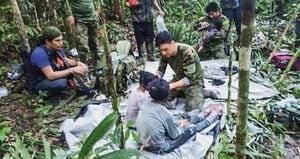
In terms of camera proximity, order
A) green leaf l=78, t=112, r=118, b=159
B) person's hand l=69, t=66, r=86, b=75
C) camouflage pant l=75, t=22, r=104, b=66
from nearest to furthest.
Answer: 1. green leaf l=78, t=112, r=118, b=159
2. person's hand l=69, t=66, r=86, b=75
3. camouflage pant l=75, t=22, r=104, b=66

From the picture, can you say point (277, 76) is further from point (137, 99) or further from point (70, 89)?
point (70, 89)

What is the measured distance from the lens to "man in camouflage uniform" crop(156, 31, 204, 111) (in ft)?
16.0

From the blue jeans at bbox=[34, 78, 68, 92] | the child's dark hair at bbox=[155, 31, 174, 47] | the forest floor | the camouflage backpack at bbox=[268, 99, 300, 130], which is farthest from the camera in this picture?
the blue jeans at bbox=[34, 78, 68, 92]

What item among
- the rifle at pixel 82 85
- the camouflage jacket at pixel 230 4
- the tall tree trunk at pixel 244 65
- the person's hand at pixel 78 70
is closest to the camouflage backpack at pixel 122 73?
the rifle at pixel 82 85

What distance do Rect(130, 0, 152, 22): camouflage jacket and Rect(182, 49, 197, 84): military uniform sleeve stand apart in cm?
190

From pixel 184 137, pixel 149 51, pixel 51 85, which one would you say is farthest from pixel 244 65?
pixel 149 51

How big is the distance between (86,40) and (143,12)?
3.56ft

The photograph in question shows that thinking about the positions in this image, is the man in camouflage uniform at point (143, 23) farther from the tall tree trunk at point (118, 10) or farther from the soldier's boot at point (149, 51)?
the tall tree trunk at point (118, 10)

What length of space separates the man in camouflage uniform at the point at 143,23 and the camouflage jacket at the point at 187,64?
1.63 metres

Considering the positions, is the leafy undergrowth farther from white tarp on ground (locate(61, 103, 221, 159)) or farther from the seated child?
the seated child

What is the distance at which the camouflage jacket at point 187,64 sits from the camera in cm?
490

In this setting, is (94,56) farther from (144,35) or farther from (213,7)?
(213,7)

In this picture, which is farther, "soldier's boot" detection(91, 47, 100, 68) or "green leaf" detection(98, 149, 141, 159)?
"soldier's boot" detection(91, 47, 100, 68)

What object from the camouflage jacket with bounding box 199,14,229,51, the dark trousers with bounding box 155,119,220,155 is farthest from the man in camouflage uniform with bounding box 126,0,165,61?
the dark trousers with bounding box 155,119,220,155
